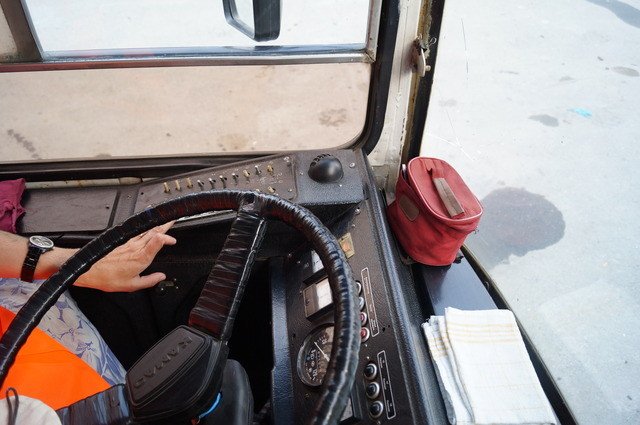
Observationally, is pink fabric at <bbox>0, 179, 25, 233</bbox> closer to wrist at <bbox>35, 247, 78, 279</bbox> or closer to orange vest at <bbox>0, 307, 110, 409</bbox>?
wrist at <bbox>35, 247, 78, 279</bbox>

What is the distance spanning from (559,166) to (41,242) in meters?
2.21

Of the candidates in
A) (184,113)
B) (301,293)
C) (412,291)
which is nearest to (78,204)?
(184,113)

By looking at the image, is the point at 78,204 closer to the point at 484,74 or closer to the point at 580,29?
the point at 484,74

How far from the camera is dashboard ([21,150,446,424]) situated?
3.00 ft

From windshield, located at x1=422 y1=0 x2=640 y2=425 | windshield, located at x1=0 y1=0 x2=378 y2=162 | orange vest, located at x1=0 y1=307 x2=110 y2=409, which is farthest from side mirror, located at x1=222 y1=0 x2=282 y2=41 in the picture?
orange vest, located at x1=0 y1=307 x2=110 y2=409

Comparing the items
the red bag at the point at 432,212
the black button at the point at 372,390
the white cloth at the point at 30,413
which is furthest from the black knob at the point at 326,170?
the white cloth at the point at 30,413

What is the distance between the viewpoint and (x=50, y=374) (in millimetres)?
1129

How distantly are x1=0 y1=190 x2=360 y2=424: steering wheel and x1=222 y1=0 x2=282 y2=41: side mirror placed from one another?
0.37 metres

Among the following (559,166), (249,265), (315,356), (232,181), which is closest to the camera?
(249,265)

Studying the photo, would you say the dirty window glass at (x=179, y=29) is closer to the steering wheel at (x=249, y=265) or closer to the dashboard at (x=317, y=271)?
the dashboard at (x=317, y=271)

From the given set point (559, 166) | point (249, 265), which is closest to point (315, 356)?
point (249, 265)

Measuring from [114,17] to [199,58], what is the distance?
33cm

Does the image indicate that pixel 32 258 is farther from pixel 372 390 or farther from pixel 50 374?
pixel 372 390

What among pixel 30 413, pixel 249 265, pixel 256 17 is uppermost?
pixel 256 17
